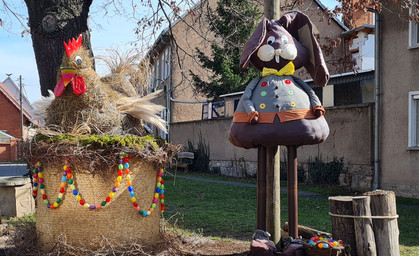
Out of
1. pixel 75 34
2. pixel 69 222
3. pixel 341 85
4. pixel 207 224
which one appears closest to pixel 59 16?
pixel 75 34

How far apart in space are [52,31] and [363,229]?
4.26 meters

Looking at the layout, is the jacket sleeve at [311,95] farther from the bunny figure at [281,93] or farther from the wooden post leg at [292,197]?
the wooden post leg at [292,197]

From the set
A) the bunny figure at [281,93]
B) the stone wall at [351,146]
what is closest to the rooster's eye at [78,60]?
the bunny figure at [281,93]

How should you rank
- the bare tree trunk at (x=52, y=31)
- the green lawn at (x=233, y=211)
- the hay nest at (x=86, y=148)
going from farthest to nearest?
the green lawn at (x=233, y=211), the bare tree trunk at (x=52, y=31), the hay nest at (x=86, y=148)

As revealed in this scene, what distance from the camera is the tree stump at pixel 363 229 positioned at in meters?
4.15

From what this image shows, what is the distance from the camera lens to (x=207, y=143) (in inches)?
796

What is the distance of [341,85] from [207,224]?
11.1m

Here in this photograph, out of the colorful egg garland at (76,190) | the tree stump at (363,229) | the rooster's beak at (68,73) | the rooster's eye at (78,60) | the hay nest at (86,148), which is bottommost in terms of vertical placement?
the tree stump at (363,229)

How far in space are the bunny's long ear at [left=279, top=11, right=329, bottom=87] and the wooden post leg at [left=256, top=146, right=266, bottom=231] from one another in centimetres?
98

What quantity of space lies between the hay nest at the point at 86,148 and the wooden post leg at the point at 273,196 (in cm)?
128

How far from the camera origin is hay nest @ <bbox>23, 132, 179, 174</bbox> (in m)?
4.07

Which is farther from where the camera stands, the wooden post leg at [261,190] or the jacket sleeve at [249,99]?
the wooden post leg at [261,190]

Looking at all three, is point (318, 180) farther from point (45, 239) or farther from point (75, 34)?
point (45, 239)

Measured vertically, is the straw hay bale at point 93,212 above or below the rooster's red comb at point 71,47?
below
